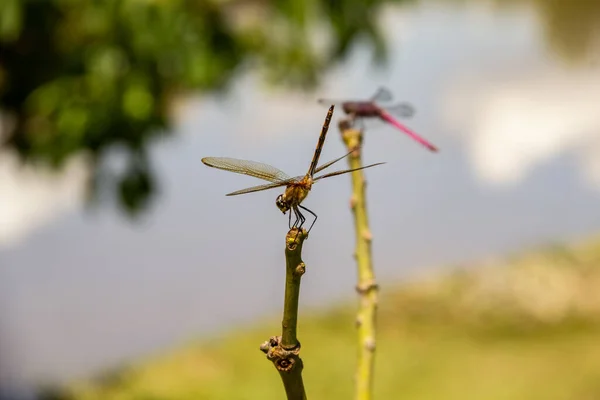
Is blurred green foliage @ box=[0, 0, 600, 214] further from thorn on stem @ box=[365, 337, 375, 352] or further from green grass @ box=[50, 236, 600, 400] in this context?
thorn on stem @ box=[365, 337, 375, 352]

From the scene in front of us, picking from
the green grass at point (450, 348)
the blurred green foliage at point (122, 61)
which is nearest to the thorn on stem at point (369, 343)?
the blurred green foliage at point (122, 61)

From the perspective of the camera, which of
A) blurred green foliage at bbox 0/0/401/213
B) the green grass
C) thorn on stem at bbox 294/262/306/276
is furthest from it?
the green grass

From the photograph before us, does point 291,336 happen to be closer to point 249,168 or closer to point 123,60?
point 249,168

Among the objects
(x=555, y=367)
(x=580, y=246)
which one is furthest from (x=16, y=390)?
(x=580, y=246)

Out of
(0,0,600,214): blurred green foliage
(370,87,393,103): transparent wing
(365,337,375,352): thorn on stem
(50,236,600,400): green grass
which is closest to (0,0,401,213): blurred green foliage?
(0,0,600,214): blurred green foliage

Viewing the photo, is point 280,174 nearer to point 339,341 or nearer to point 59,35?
point 59,35

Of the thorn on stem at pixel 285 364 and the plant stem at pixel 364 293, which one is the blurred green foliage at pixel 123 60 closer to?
the plant stem at pixel 364 293

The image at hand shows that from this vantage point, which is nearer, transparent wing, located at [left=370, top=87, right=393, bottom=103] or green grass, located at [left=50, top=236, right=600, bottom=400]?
transparent wing, located at [left=370, top=87, right=393, bottom=103]
